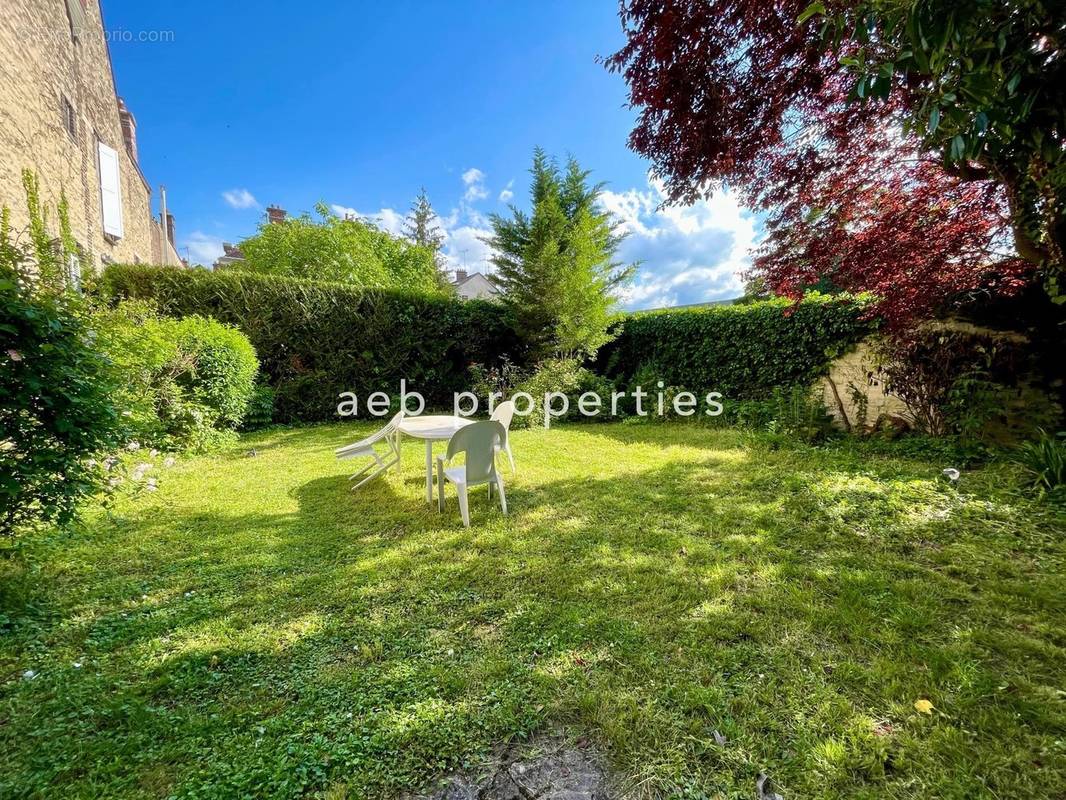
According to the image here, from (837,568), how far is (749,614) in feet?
2.99

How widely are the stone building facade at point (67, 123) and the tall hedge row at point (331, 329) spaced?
6.32 feet

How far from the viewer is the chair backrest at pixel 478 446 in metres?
3.47

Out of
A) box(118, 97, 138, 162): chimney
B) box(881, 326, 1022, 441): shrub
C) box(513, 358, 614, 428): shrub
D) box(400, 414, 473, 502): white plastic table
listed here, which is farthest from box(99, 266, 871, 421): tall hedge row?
box(118, 97, 138, 162): chimney

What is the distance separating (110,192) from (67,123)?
2924 millimetres

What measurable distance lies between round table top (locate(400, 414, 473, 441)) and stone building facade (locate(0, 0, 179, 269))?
442 centimetres

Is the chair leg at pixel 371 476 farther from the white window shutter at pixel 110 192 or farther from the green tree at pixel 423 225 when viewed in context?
the green tree at pixel 423 225

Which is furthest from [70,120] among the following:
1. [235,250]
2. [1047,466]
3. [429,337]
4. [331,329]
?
[235,250]

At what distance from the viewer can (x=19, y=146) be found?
679 centimetres

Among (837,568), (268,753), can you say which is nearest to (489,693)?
(268,753)

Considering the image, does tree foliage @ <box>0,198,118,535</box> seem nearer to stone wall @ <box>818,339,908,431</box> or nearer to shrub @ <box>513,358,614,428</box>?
shrub @ <box>513,358,614,428</box>

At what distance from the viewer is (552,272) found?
9.31 m

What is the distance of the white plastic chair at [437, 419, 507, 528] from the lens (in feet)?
11.3

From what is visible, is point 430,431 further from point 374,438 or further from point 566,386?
point 566,386

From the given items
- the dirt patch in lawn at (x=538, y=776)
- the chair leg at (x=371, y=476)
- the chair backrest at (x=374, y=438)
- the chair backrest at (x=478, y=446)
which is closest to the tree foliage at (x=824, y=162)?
the dirt patch in lawn at (x=538, y=776)
